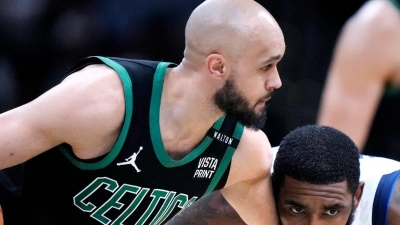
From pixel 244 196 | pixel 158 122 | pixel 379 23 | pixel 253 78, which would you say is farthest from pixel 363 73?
pixel 158 122

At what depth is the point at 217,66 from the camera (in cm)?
219

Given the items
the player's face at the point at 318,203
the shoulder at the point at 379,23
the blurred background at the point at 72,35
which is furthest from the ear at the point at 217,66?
the blurred background at the point at 72,35

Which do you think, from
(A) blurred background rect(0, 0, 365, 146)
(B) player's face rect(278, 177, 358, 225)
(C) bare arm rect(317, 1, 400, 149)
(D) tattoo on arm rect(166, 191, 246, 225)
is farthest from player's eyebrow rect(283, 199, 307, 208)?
(A) blurred background rect(0, 0, 365, 146)

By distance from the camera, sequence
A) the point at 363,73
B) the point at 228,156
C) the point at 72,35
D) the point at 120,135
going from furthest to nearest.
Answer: the point at 72,35, the point at 363,73, the point at 228,156, the point at 120,135

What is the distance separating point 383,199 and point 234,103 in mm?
624

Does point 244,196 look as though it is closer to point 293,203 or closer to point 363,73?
point 293,203

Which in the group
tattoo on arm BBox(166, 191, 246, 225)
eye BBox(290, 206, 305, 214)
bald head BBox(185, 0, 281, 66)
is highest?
bald head BBox(185, 0, 281, 66)

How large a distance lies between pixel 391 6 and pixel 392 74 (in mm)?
263

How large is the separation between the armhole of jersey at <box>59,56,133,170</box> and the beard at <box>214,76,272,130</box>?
26cm

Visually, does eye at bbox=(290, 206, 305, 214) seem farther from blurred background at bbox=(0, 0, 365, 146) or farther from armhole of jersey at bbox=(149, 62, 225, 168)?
blurred background at bbox=(0, 0, 365, 146)

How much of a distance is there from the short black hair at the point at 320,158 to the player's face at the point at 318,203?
2cm

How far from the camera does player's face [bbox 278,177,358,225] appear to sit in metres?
2.28

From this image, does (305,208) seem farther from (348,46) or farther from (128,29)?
(128,29)

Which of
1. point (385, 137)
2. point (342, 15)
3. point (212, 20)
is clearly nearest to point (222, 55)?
point (212, 20)
